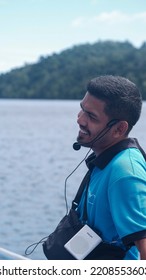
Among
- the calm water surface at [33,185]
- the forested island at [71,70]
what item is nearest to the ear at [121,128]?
the calm water surface at [33,185]

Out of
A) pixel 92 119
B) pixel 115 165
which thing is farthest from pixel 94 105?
pixel 115 165

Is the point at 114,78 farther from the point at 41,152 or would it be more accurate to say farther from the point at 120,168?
the point at 41,152

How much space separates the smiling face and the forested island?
51526mm

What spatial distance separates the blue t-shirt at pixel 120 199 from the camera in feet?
6.34

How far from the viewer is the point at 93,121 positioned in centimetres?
215

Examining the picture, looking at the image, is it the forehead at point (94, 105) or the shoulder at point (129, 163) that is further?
the forehead at point (94, 105)

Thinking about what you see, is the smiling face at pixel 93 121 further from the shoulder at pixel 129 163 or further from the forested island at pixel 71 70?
the forested island at pixel 71 70

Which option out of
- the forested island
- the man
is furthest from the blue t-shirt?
the forested island

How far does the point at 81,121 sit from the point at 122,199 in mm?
378

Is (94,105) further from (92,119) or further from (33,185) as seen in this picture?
(33,185)

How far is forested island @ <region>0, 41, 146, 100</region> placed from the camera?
60.0 meters

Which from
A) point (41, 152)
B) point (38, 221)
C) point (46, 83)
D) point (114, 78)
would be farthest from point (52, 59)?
point (114, 78)

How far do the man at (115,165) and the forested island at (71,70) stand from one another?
51.5 meters

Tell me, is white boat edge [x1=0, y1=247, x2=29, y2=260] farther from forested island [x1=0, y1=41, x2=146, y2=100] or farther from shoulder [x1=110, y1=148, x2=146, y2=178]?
forested island [x1=0, y1=41, x2=146, y2=100]
